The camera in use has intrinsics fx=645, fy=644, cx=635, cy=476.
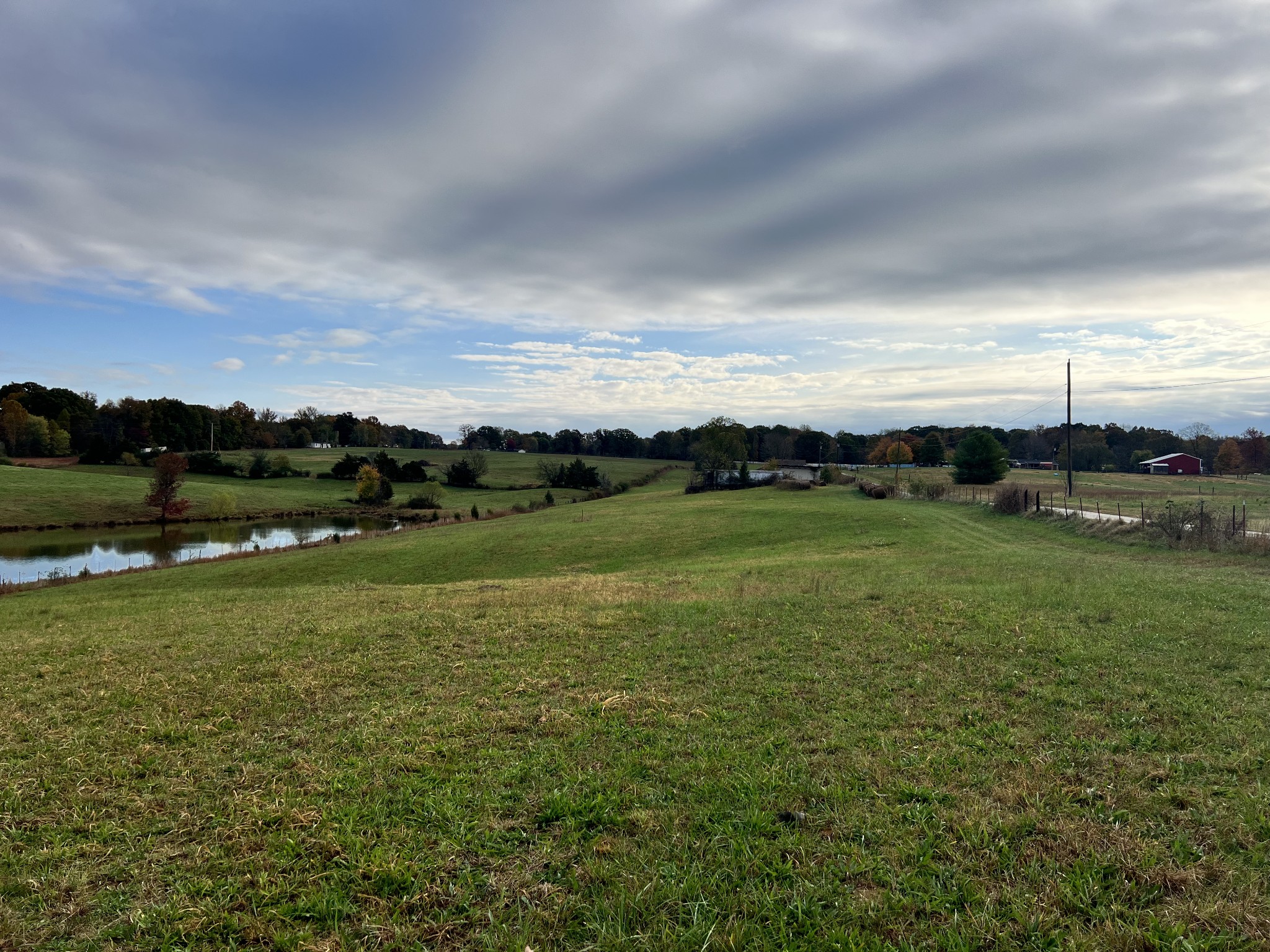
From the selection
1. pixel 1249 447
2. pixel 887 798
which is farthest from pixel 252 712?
pixel 1249 447

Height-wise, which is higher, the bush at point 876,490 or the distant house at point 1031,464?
the distant house at point 1031,464

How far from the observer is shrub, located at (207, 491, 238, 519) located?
2787 inches

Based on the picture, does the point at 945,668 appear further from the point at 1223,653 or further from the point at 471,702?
the point at 471,702

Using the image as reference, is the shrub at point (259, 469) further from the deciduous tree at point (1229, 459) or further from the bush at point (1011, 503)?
the deciduous tree at point (1229, 459)

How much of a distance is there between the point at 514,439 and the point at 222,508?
116 m

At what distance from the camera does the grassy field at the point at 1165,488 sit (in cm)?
4156

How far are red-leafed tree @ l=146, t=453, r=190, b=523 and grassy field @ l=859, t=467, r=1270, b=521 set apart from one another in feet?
247

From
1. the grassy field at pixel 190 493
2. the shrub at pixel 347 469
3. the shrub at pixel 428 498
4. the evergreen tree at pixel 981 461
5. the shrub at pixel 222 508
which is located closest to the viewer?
the grassy field at pixel 190 493

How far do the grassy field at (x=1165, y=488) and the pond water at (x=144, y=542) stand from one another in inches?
2349

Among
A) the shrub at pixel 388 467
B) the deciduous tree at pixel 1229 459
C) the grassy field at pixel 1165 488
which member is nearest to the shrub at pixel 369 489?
the shrub at pixel 388 467

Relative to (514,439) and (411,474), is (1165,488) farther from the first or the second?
(514,439)

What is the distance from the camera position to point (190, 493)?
76375mm

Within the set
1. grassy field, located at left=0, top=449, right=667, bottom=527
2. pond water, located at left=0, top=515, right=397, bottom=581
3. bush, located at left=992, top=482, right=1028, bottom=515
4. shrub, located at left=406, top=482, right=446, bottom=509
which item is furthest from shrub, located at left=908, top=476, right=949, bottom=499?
shrub, located at left=406, top=482, right=446, bottom=509

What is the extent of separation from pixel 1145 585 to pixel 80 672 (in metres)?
20.4
